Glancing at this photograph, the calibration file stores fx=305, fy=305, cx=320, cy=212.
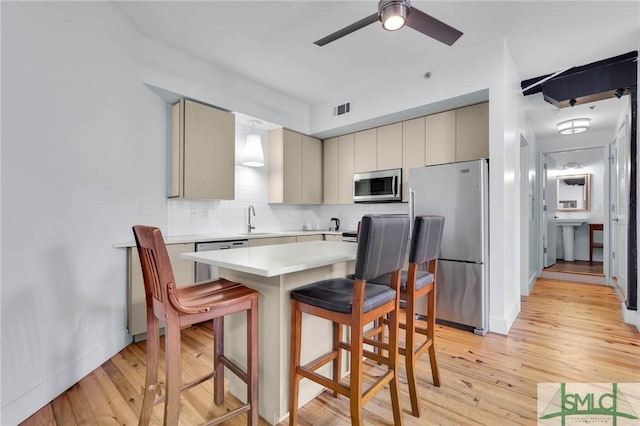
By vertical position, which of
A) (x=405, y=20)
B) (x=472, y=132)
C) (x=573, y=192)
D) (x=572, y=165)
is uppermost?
(x=405, y=20)

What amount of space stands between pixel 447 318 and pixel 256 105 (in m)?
3.24

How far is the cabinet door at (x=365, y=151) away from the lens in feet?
13.8

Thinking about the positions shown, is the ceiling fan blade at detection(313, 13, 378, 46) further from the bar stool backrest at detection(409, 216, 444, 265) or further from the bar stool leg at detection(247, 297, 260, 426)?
the bar stool leg at detection(247, 297, 260, 426)

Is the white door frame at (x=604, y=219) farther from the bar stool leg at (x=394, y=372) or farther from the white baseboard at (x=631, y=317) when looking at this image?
the bar stool leg at (x=394, y=372)

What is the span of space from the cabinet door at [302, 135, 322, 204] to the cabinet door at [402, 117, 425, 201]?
1414mm

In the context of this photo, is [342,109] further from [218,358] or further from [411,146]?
[218,358]

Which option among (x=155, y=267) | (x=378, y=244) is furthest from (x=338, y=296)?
(x=155, y=267)

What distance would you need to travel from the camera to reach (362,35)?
2787 mm

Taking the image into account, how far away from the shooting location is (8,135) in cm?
163

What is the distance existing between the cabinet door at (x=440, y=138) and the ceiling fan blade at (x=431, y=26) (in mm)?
1405

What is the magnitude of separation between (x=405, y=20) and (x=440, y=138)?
1876 mm

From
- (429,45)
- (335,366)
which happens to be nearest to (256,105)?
(429,45)

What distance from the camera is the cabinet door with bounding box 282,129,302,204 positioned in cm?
427

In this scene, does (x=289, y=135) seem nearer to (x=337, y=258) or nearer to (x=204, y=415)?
(x=337, y=258)
